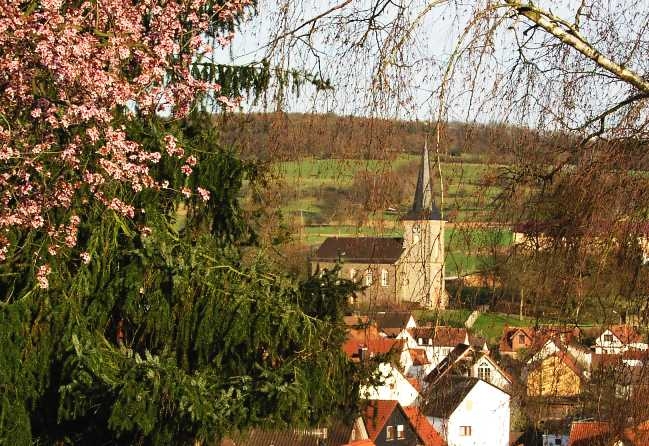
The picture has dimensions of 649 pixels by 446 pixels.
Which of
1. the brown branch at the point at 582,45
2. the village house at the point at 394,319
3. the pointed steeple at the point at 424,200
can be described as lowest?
the village house at the point at 394,319

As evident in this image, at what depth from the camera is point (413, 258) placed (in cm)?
280

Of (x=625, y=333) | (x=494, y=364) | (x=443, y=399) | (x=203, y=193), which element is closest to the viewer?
(x=443, y=399)

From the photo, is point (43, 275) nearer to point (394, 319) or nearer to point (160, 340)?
point (160, 340)

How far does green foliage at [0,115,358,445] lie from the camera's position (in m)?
6.29

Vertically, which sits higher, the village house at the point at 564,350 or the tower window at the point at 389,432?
the village house at the point at 564,350

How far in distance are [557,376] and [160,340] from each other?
161 inches

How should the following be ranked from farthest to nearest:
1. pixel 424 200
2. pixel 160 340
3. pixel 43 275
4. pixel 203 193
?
pixel 203 193 < pixel 160 340 < pixel 43 275 < pixel 424 200

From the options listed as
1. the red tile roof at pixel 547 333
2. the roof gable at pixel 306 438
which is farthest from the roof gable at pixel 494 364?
the roof gable at pixel 306 438

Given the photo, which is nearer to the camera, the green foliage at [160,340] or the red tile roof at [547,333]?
the red tile roof at [547,333]

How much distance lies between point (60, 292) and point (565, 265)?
14.1 feet

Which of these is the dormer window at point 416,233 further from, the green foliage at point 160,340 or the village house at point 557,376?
the green foliage at point 160,340

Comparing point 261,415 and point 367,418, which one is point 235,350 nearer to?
point 261,415

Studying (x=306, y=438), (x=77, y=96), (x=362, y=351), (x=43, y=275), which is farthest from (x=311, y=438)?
(x=77, y=96)

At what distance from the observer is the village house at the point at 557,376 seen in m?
3.45
